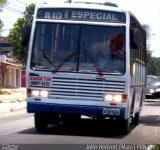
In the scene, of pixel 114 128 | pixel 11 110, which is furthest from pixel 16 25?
pixel 114 128

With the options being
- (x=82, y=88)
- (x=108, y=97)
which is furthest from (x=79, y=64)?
(x=108, y=97)

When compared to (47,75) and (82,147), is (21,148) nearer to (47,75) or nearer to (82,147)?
(82,147)

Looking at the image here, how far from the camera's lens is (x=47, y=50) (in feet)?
47.8

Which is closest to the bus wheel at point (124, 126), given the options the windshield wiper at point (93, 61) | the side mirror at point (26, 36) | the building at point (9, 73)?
the windshield wiper at point (93, 61)

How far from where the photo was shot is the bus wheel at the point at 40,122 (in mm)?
15256

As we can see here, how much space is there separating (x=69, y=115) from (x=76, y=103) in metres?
0.61

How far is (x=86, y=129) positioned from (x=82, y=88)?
277 centimetres

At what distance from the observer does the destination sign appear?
14773 millimetres

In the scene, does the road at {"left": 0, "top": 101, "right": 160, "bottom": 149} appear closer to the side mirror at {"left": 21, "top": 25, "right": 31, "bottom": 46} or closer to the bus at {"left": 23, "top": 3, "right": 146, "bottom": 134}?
the bus at {"left": 23, "top": 3, "right": 146, "bottom": 134}

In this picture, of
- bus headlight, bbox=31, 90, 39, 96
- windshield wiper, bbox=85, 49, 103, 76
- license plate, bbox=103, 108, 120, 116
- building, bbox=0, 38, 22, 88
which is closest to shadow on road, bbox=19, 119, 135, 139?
license plate, bbox=103, 108, 120, 116

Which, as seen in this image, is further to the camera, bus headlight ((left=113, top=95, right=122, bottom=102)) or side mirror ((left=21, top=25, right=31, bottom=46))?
side mirror ((left=21, top=25, right=31, bottom=46))

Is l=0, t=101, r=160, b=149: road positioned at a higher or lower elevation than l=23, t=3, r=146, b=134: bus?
lower

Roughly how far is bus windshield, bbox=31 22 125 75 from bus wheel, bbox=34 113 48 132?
1461 millimetres

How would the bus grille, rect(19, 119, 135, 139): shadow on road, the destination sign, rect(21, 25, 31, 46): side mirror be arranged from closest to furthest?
the bus grille < rect(21, 25, 31, 46): side mirror < the destination sign < rect(19, 119, 135, 139): shadow on road
